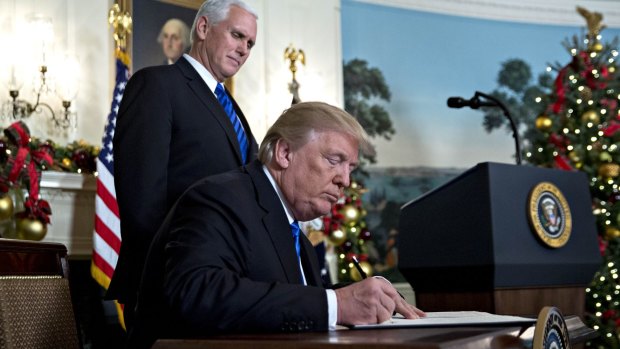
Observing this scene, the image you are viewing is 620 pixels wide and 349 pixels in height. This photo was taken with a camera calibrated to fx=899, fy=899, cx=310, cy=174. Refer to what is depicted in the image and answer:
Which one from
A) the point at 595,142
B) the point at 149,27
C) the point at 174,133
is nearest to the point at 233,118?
the point at 174,133

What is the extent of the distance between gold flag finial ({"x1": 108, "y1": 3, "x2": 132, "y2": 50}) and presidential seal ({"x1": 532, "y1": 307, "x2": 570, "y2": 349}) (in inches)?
219

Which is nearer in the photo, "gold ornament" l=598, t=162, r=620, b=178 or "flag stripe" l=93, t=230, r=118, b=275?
"flag stripe" l=93, t=230, r=118, b=275

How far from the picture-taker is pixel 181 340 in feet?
4.90

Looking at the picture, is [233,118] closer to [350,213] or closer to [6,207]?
[6,207]

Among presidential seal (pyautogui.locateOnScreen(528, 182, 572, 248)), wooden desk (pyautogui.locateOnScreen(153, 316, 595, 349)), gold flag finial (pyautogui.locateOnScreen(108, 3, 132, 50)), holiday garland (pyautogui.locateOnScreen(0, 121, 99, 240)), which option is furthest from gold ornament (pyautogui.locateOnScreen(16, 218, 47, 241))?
wooden desk (pyautogui.locateOnScreen(153, 316, 595, 349))

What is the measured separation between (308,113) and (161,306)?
0.58m

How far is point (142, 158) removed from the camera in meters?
2.68

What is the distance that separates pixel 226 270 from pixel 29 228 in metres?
4.13

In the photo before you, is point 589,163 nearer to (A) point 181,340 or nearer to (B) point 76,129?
(B) point 76,129

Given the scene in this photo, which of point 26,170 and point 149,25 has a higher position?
point 149,25

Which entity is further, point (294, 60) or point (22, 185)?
point (294, 60)

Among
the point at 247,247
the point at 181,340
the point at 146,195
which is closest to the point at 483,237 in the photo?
the point at 146,195

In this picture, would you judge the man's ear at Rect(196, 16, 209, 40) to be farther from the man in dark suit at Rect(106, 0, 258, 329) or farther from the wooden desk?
the wooden desk

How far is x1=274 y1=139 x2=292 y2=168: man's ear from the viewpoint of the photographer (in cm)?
212
